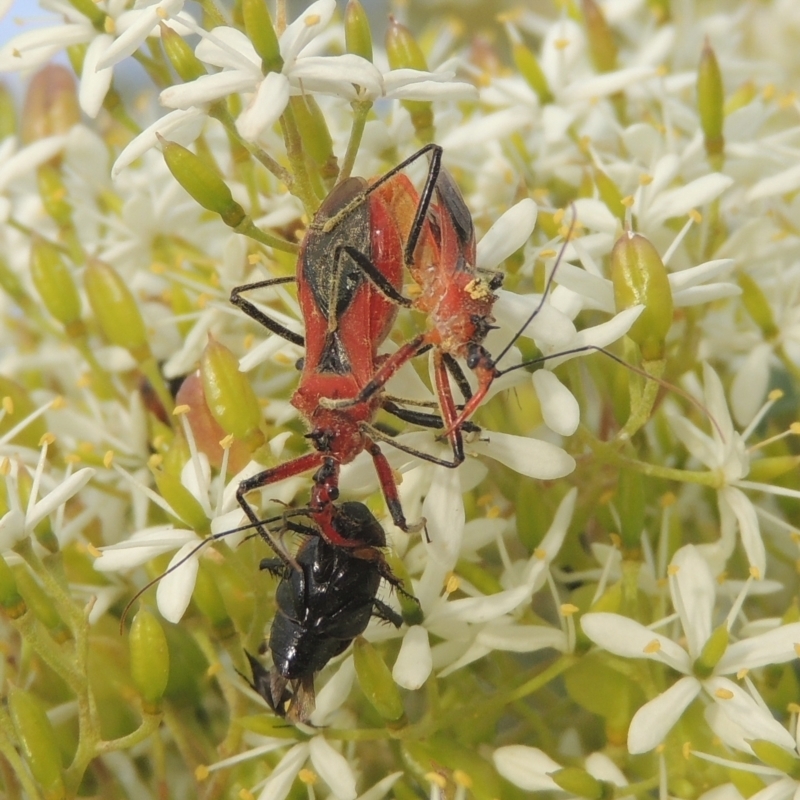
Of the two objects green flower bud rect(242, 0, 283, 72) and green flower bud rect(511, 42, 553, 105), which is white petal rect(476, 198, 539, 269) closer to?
green flower bud rect(242, 0, 283, 72)

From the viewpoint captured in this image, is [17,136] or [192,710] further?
[17,136]

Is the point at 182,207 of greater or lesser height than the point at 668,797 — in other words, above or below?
above

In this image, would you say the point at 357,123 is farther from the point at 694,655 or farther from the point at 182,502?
the point at 694,655

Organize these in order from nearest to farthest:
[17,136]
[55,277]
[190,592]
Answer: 1. [190,592]
2. [55,277]
3. [17,136]

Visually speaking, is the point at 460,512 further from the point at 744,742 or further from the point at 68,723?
the point at 68,723

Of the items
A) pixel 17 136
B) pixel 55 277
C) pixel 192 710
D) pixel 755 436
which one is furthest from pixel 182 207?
pixel 755 436

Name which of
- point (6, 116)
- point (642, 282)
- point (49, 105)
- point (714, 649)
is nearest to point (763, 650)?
point (714, 649)
